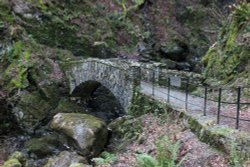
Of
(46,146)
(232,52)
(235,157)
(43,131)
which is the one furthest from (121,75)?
(235,157)

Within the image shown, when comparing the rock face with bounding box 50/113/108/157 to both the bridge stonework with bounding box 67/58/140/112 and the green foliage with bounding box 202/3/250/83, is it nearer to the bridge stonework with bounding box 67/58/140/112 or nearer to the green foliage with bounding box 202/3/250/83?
the bridge stonework with bounding box 67/58/140/112

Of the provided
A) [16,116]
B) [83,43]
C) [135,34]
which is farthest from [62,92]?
[135,34]

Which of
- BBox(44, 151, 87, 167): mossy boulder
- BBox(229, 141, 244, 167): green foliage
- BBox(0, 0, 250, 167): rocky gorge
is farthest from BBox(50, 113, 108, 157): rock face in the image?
BBox(229, 141, 244, 167): green foliage

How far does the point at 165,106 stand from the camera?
37.7 feet

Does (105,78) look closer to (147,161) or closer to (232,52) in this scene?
(232,52)

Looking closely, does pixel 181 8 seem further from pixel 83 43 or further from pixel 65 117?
pixel 65 117

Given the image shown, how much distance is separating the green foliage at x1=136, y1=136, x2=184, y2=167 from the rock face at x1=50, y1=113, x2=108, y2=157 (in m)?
4.76

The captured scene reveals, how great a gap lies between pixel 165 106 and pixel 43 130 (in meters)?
7.82

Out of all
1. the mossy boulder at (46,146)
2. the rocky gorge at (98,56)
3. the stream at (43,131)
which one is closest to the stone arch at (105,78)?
the rocky gorge at (98,56)

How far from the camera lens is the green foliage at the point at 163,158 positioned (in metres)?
7.67

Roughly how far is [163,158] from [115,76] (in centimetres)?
721

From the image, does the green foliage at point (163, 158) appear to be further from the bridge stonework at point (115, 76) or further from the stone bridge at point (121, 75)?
the bridge stonework at point (115, 76)

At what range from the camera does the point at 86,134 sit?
1282 cm

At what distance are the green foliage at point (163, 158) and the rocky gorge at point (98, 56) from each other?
0.22ft
